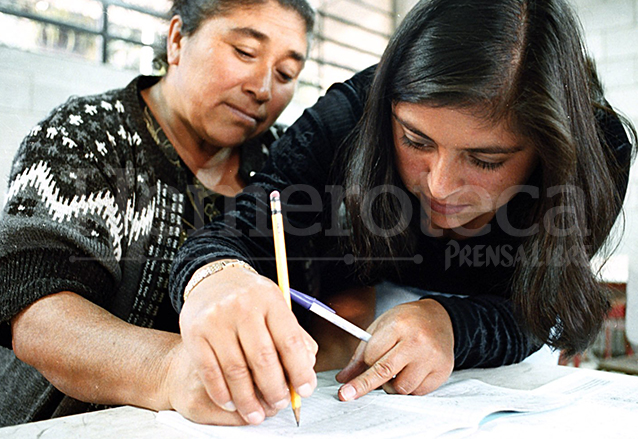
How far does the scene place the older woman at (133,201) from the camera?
44cm

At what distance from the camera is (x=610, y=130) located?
566 mm

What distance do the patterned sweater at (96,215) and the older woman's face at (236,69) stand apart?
0.05 m

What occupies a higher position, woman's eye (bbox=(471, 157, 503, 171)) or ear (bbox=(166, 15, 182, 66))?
ear (bbox=(166, 15, 182, 66))

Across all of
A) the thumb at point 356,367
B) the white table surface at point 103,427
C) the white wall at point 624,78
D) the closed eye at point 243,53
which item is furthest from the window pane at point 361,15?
the white table surface at point 103,427

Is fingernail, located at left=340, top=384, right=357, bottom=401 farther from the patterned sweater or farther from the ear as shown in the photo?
the ear

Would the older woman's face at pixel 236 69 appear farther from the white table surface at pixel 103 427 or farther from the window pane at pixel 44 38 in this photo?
the white table surface at pixel 103 427

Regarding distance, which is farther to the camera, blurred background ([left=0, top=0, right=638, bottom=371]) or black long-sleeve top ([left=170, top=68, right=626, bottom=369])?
black long-sleeve top ([left=170, top=68, right=626, bottom=369])

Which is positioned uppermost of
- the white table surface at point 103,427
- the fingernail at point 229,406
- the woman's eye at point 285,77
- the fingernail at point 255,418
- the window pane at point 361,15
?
the window pane at point 361,15

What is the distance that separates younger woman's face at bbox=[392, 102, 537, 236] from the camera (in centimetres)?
48

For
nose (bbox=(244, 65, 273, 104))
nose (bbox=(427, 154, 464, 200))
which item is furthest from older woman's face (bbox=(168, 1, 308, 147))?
nose (bbox=(427, 154, 464, 200))

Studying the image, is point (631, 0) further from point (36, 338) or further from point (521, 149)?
point (36, 338)

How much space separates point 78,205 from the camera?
494 mm

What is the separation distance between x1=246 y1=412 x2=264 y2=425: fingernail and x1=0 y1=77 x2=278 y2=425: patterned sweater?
0.20m

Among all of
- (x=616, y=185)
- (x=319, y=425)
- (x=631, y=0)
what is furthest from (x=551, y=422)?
(x=631, y=0)
